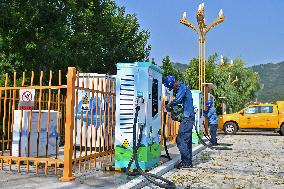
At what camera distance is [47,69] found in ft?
77.7

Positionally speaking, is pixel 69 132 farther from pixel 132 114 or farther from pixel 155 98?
pixel 155 98

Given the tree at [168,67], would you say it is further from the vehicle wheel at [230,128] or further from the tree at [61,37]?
the vehicle wheel at [230,128]

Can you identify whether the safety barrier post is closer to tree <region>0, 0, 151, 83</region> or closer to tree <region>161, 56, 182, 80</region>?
tree <region>0, 0, 151, 83</region>

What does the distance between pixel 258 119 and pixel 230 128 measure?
1.90 meters

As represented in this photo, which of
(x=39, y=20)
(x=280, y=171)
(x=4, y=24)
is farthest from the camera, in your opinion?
(x=39, y=20)

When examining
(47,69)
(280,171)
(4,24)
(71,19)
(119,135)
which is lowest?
(280,171)

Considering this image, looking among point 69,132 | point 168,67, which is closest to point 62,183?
point 69,132

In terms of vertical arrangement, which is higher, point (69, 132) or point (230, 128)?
point (69, 132)

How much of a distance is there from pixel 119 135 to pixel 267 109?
1925 cm

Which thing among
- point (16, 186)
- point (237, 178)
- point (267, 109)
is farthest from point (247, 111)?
point (16, 186)

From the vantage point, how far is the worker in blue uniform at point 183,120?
8.92 meters

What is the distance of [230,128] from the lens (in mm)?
25656

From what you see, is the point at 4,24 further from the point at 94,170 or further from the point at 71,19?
the point at 94,170

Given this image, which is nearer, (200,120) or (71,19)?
(200,120)
